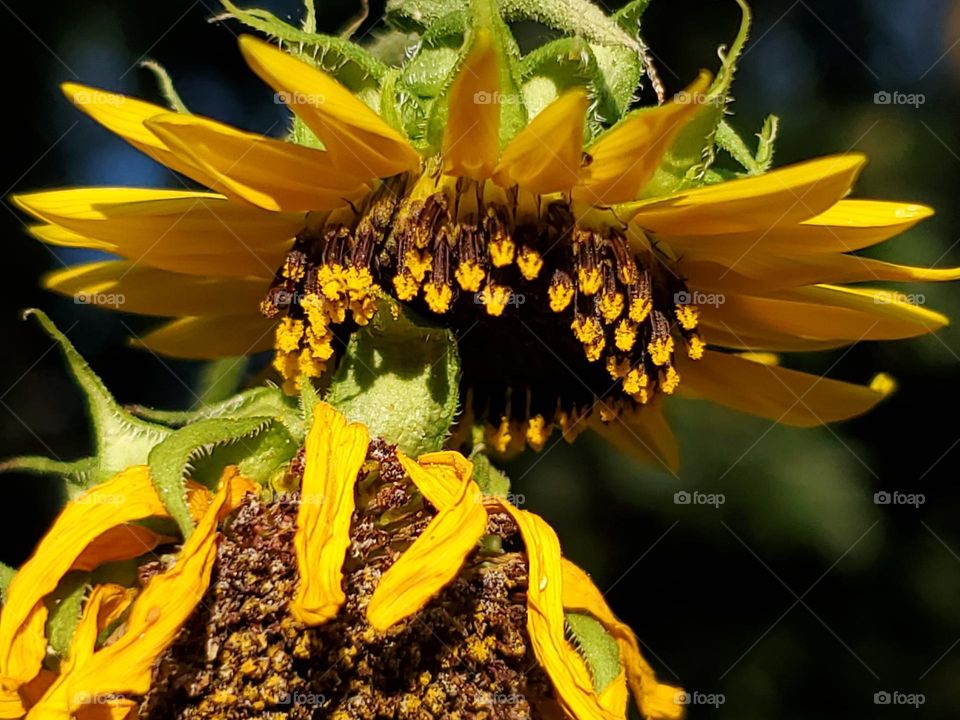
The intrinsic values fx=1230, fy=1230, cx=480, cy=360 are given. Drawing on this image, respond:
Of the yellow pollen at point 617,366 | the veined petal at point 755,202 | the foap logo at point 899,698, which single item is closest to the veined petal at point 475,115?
the veined petal at point 755,202

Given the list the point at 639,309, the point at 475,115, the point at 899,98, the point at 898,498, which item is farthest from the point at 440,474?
the point at 899,98

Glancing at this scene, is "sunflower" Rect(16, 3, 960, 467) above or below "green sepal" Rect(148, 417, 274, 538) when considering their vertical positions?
above

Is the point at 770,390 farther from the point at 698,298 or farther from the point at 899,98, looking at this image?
the point at 899,98

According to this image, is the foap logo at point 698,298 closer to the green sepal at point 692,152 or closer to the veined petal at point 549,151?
the green sepal at point 692,152

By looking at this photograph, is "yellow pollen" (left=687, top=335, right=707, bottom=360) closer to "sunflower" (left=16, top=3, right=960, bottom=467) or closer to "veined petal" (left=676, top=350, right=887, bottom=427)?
"sunflower" (left=16, top=3, right=960, bottom=467)

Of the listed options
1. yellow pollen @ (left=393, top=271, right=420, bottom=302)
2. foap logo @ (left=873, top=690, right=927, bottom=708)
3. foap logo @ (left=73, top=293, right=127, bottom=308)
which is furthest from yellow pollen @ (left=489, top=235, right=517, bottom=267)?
foap logo @ (left=873, top=690, right=927, bottom=708)
